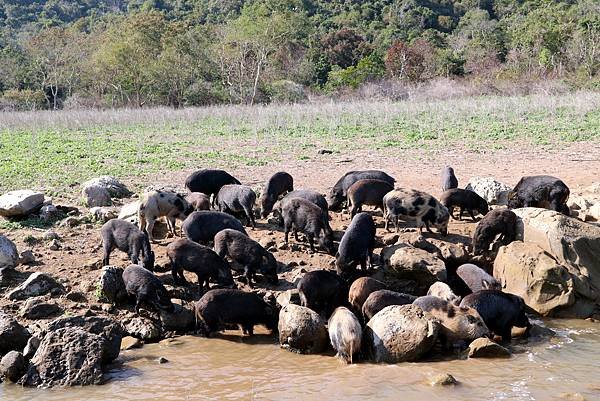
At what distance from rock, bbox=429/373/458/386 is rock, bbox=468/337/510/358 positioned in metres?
0.70

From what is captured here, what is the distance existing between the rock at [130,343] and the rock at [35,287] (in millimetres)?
1391

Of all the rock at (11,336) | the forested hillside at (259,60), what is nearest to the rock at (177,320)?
the rock at (11,336)

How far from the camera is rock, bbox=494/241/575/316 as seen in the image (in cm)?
842

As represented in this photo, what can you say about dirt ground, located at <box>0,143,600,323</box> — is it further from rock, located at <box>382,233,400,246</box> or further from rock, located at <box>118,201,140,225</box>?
rock, located at <box>118,201,140,225</box>

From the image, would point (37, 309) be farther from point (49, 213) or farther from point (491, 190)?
point (491, 190)

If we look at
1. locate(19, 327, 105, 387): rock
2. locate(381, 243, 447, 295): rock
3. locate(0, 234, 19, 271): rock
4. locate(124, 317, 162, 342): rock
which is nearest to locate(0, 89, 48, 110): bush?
locate(0, 234, 19, 271): rock

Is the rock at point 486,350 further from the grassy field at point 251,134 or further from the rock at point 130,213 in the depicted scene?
the grassy field at point 251,134

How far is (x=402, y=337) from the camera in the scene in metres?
6.98

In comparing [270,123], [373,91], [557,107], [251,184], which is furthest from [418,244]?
[373,91]

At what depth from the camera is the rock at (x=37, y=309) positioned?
792 cm

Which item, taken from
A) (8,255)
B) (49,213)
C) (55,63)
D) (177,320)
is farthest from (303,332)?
(55,63)

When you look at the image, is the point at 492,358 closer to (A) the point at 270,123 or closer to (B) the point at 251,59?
(A) the point at 270,123

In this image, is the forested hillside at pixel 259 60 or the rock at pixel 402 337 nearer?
the rock at pixel 402 337

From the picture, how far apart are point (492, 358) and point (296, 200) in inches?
147
